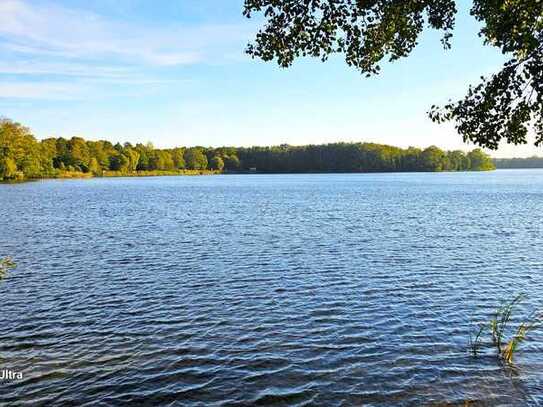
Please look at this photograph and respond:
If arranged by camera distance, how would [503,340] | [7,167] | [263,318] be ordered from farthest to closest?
1. [7,167]
2. [263,318]
3. [503,340]

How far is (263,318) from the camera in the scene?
720 inches

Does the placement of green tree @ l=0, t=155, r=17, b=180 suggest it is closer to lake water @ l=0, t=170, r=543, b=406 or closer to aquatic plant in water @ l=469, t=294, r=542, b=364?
lake water @ l=0, t=170, r=543, b=406

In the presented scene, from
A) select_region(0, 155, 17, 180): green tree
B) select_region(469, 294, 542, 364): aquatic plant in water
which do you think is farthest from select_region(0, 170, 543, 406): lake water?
select_region(0, 155, 17, 180): green tree

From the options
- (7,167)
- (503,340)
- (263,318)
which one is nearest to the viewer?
(503,340)

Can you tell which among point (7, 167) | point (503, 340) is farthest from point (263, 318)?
point (7, 167)

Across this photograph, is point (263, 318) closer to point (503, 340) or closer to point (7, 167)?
point (503, 340)

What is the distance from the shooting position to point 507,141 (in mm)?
11953

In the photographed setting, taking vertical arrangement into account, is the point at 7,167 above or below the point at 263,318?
above

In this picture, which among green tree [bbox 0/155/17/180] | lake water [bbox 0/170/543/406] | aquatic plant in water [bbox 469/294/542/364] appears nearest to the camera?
lake water [bbox 0/170/543/406]

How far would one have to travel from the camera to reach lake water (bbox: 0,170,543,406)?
1254cm

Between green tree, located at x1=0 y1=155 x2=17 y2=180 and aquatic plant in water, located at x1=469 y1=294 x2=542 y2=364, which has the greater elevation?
green tree, located at x1=0 y1=155 x2=17 y2=180

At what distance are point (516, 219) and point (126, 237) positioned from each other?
4095cm

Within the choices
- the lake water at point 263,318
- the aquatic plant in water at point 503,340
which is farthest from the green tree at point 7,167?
the aquatic plant in water at point 503,340

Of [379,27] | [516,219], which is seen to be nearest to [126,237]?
[379,27]
